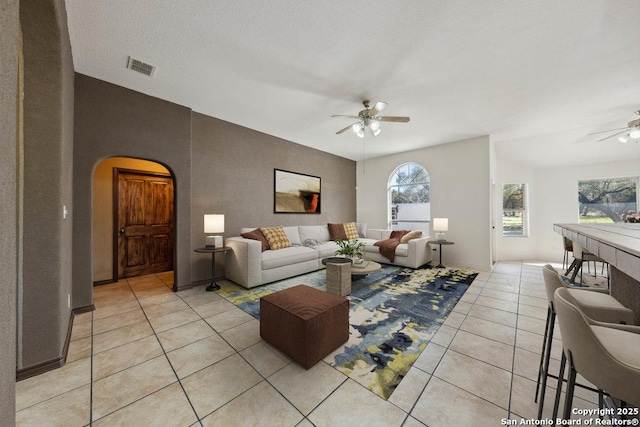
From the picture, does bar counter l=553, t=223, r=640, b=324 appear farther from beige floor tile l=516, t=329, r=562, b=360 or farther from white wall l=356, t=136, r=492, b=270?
white wall l=356, t=136, r=492, b=270

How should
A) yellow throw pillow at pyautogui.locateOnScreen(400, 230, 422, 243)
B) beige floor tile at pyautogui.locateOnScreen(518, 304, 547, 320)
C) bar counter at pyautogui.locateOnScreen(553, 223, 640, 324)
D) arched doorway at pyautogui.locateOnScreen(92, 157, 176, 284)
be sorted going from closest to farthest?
bar counter at pyautogui.locateOnScreen(553, 223, 640, 324)
beige floor tile at pyautogui.locateOnScreen(518, 304, 547, 320)
arched doorway at pyautogui.locateOnScreen(92, 157, 176, 284)
yellow throw pillow at pyautogui.locateOnScreen(400, 230, 422, 243)

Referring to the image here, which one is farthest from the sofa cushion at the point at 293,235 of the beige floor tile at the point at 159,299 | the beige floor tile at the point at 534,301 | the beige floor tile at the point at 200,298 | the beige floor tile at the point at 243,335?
the beige floor tile at the point at 534,301

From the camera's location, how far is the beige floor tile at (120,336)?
6.72ft

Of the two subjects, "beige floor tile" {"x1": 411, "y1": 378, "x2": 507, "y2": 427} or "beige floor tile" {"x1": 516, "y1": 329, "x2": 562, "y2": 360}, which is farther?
"beige floor tile" {"x1": 516, "y1": 329, "x2": 562, "y2": 360}

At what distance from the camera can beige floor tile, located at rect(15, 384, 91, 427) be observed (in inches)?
51.5

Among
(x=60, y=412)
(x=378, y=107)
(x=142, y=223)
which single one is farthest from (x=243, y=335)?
(x=142, y=223)

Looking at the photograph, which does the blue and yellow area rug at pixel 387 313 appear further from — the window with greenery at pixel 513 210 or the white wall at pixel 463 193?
the window with greenery at pixel 513 210

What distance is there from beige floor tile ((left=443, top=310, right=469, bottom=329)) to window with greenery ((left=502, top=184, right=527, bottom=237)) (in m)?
4.68

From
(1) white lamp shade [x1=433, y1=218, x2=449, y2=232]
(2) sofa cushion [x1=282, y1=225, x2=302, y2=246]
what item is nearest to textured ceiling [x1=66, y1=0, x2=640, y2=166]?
(1) white lamp shade [x1=433, y1=218, x2=449, y2=232]

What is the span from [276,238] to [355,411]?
121 inches

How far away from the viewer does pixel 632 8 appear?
1757mm

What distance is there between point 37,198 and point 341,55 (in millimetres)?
2851

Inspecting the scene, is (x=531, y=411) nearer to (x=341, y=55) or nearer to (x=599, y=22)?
(x=599, y=22)

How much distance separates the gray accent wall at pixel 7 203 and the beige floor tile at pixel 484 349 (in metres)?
2.54
